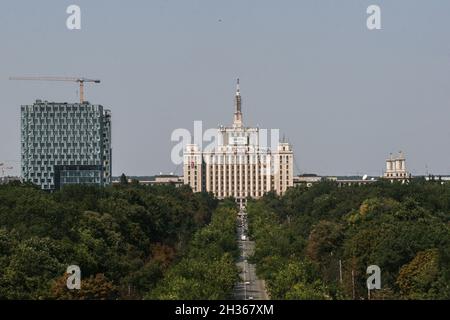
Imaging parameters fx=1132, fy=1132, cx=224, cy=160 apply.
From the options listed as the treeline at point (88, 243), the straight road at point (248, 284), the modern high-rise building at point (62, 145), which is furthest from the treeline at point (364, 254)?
the modern high-rise building at point (62, 145)

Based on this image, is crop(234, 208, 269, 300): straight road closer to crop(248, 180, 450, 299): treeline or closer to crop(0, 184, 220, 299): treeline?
crop(248, 180, 450, 299): treeline

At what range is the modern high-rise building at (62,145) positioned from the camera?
429 ft

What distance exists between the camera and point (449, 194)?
77.9m

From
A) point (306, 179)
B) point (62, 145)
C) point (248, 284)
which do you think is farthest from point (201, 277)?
point (306, 179)

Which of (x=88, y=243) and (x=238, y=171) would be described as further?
(x=238, y=171)

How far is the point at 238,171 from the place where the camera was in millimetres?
163250

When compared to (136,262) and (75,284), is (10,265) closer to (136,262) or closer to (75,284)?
(75,284)

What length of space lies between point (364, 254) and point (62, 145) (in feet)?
286

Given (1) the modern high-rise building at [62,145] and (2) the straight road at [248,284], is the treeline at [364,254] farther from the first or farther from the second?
(1) the modern high-rise building at [62,145]

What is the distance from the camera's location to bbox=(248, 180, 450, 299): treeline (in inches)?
1561

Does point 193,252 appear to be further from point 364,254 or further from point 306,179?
point 306,179
